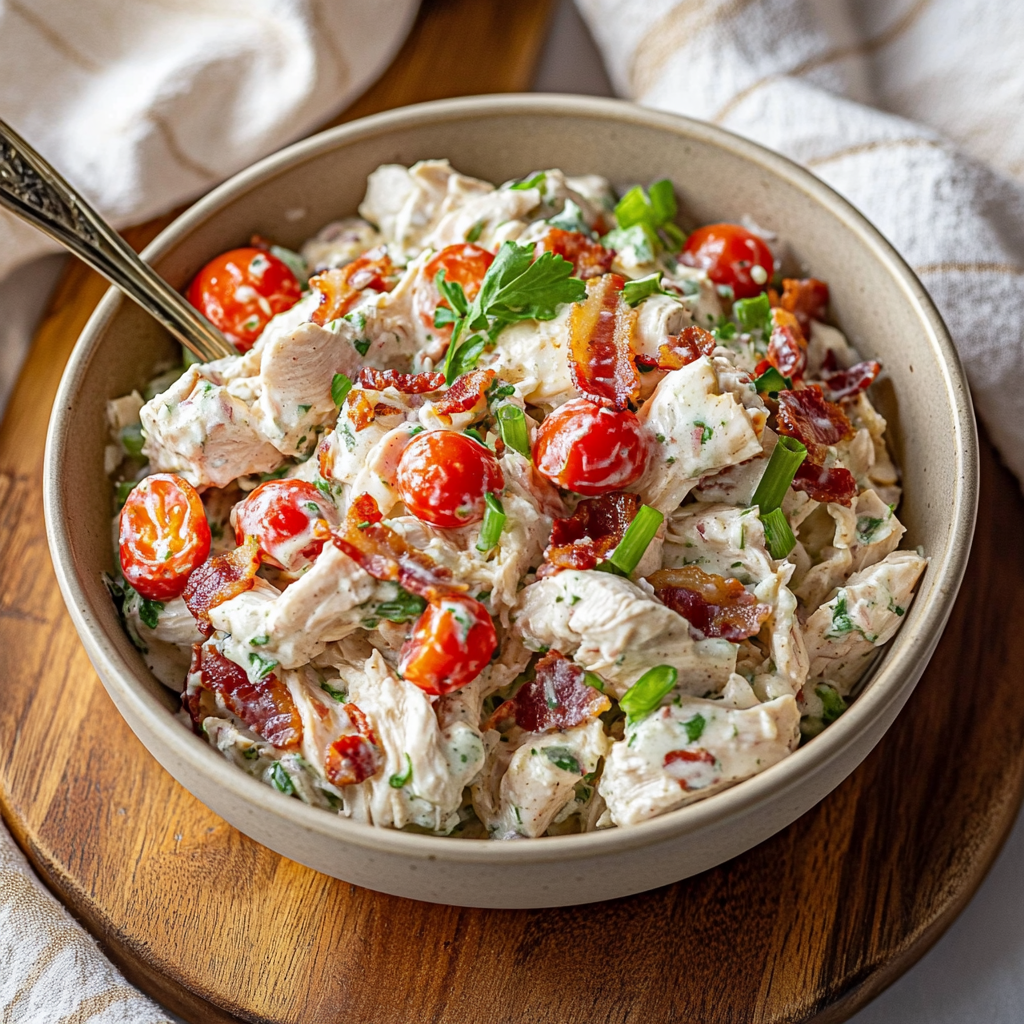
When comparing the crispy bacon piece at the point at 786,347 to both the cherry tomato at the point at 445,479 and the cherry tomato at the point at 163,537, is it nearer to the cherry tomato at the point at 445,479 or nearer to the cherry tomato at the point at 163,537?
the cherry tomato at the point at 445,479

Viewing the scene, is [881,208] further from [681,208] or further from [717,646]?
[717,646]

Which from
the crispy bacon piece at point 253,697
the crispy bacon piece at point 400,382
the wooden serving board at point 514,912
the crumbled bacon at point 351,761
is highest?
the crispy bacon piece at point 400,382

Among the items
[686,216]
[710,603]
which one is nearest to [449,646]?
[710,603]

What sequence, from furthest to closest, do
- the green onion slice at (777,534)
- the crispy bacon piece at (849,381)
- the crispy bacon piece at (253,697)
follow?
1. the crispy bacon piece at (849,381)
2. the green onion slice at (777,534)
3. the crispy bacon piece at (253,697)

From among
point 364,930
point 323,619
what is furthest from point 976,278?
point 364,930

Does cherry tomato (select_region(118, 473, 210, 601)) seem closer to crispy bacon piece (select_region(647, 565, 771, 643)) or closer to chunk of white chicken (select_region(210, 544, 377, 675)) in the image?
chunk of white chicken (select_region(210, 544, 377, 675))

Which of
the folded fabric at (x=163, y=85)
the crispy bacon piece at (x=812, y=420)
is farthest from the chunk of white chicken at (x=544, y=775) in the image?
the folded fabric at (x=163, y=85)

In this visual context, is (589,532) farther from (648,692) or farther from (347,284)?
(347,284)

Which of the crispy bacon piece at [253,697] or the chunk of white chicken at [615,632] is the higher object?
the chunk of white chicken at [615,632]
